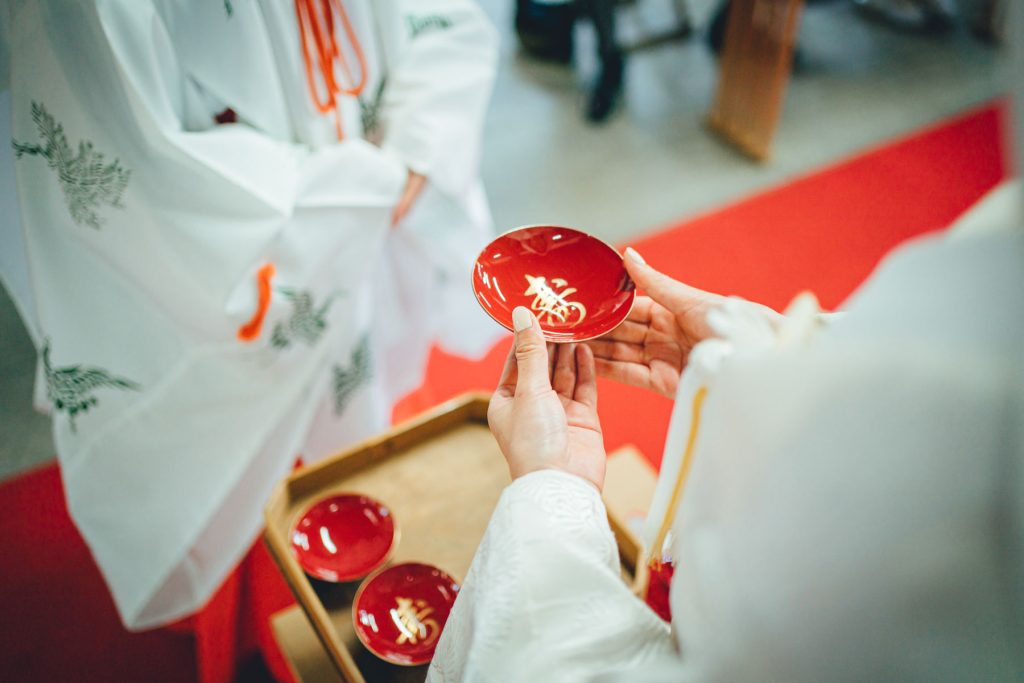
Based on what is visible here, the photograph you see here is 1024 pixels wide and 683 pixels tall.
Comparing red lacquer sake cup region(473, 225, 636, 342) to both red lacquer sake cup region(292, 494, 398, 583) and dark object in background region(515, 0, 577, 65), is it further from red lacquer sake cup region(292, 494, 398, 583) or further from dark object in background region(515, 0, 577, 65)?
dark object in background region(515, 0, 577, 65)

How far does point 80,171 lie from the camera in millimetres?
1085

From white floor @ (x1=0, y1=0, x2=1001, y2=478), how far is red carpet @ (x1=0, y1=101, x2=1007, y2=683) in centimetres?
13

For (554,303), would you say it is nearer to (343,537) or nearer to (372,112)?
(343,537)

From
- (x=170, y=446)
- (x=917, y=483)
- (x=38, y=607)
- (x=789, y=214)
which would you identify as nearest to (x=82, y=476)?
(x=170, y=446)

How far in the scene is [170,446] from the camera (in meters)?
1.26

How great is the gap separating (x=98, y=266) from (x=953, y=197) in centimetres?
262

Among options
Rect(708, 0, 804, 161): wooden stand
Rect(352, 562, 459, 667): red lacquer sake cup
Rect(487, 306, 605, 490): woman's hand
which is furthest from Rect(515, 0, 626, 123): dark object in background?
Result: Rect(352, 562, 459, 667): red lacquer sake cup

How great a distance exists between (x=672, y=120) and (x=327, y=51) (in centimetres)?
210

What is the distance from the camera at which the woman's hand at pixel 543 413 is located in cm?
78

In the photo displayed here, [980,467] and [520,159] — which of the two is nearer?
[980,467]

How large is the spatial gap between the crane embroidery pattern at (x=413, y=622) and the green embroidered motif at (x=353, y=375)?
0.59 metres

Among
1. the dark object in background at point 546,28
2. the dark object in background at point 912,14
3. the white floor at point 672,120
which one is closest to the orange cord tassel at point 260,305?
the white floor at point 672,120

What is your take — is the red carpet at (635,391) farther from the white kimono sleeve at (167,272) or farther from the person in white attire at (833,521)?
the person in white attire at (833,521)

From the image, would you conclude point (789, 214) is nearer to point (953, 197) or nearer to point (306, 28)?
point (953, 197)
